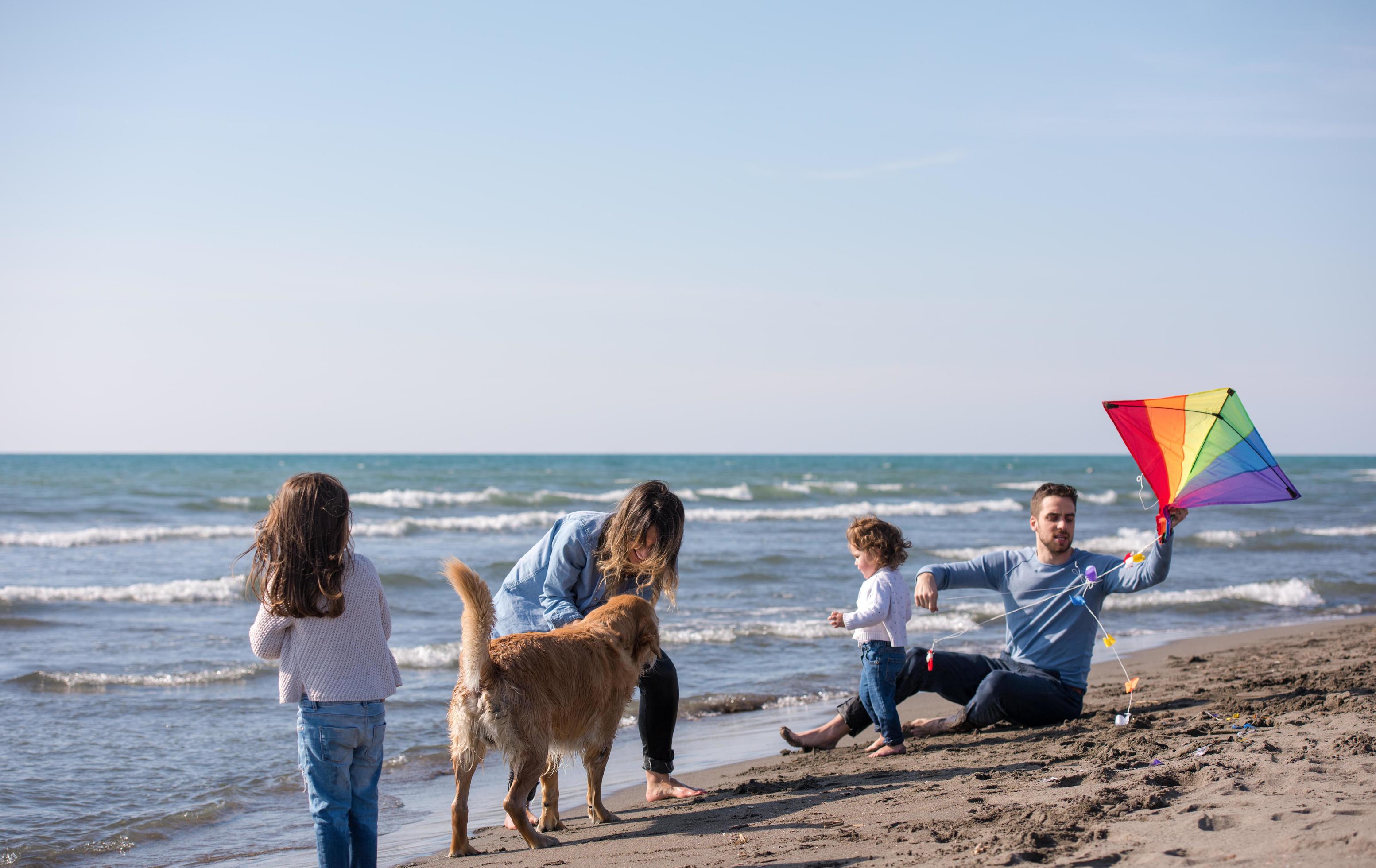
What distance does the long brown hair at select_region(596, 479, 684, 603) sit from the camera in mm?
4504

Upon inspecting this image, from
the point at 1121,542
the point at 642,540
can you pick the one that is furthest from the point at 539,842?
the point at 1121,542

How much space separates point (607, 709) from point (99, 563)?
46.4ft

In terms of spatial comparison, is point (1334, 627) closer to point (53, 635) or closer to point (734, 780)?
point (734, 780)

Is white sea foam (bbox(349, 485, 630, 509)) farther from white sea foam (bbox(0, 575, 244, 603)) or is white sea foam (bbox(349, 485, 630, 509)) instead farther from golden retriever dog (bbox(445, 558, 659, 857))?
golden retriever dog (bbox(445, 558, 659, 857))

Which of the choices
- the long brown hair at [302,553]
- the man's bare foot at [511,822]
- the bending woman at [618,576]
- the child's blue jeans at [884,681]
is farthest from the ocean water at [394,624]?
the long brown hair at [302,553]

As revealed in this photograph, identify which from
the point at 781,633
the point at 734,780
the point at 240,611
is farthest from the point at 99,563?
the point at 734,780

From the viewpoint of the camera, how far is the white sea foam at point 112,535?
→ 18109 millimetres

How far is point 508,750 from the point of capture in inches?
151

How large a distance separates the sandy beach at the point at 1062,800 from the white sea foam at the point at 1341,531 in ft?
55.6

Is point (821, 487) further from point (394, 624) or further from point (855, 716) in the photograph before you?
point (855, 716)

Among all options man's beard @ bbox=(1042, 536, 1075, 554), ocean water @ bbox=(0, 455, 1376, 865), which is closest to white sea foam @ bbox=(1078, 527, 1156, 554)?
ocean water @ bbox=(0, 455, 1376, 865)

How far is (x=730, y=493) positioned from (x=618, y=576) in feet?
102

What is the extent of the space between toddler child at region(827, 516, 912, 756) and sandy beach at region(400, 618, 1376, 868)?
222mm

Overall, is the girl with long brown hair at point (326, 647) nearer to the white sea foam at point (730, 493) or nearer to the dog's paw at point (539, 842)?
the dog's paw at point (539, 842)
